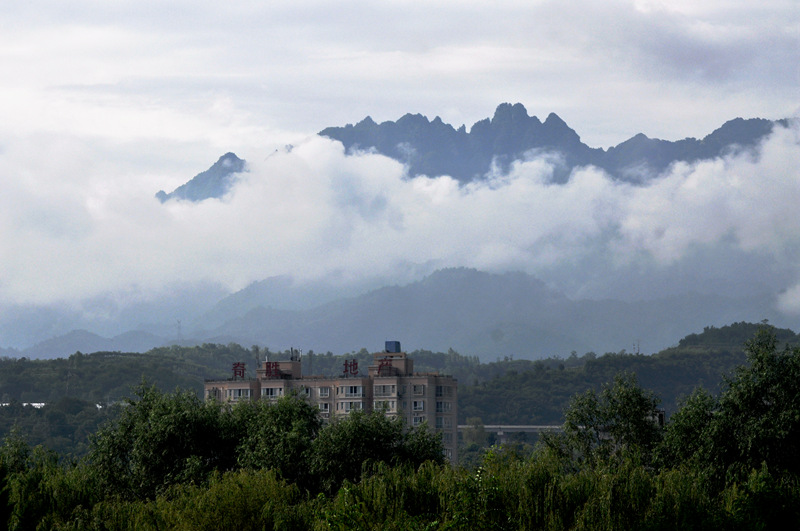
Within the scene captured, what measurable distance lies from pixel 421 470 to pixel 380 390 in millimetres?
123658

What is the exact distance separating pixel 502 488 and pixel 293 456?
21765mm

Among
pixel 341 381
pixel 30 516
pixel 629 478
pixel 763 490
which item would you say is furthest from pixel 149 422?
pixel 341 381

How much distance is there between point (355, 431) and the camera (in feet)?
189

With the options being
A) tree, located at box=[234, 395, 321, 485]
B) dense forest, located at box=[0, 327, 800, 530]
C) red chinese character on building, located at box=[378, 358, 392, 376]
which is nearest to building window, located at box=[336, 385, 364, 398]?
red chinese character on building, located at box=[378, 358, 392, 376]

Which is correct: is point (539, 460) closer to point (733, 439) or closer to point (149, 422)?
point (733, 439)

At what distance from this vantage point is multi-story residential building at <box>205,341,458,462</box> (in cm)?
16275

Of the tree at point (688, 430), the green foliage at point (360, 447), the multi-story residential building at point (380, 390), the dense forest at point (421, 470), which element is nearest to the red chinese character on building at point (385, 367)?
the multi-story residential building at point (380, 390)

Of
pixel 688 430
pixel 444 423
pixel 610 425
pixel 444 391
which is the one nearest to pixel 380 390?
pixel 444 391

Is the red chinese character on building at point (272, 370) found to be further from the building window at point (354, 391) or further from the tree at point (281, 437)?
the tree at point (281, 437)

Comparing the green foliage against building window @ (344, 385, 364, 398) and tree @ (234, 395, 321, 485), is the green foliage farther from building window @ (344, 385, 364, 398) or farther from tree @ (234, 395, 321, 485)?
building window @ (344, 385, 364, 398)

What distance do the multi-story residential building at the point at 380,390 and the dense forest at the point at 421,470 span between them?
96.9 m

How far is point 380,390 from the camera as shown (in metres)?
165

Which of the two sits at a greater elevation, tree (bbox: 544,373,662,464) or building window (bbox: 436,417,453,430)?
tree (bbox: 544,373,662,464)

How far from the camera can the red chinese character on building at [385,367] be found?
167500 millimetres
